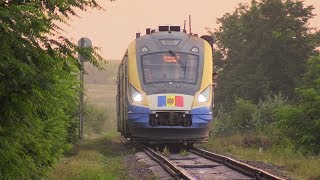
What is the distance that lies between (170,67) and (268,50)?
17705mm

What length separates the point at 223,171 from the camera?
35.1 ft

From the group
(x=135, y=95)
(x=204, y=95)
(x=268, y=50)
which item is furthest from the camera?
(x=268, y=50)

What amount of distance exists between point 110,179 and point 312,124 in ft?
21.7

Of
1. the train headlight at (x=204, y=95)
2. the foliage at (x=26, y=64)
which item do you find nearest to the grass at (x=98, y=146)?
the foliage at (x=26, y=64)

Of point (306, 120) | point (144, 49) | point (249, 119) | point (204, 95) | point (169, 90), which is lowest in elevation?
point (249, 119)

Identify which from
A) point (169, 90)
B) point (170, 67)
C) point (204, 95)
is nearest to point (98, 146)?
point (170, 67)

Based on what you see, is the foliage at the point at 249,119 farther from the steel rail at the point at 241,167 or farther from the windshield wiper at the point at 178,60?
the steel rail at the point at 241,167

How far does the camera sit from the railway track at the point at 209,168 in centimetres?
938

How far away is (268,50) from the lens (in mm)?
31766

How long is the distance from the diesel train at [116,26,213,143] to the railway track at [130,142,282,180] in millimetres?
938

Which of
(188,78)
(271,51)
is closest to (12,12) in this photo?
(188,78)

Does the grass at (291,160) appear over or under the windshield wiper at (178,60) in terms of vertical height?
under

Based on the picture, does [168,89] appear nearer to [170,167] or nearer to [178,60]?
[178,60]

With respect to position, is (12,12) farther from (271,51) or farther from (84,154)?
(271,51)
